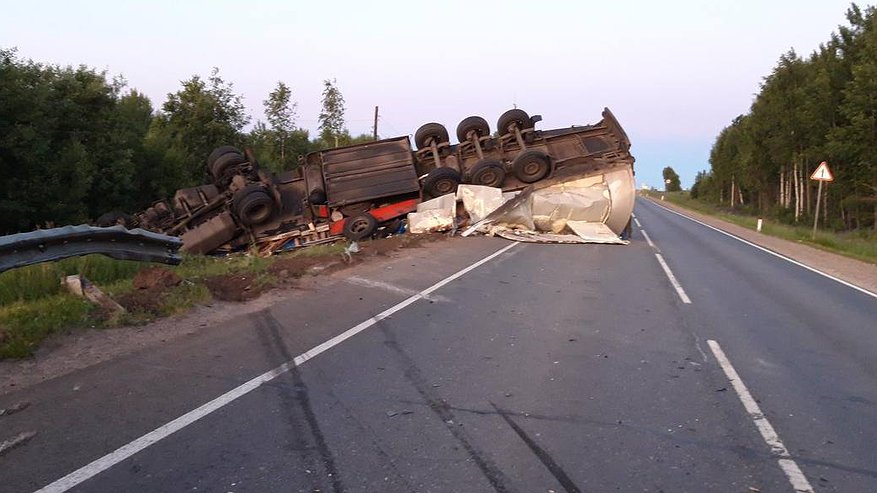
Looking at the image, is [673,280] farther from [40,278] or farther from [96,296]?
[40,278]

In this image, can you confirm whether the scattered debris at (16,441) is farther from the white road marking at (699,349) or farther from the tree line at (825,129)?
the tree line at (825,129)

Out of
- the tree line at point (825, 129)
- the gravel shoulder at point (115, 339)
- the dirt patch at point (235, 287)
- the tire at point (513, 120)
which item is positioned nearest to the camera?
the gravel shoulder at point (115, 339)

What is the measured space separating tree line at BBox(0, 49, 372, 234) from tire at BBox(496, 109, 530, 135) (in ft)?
43.8

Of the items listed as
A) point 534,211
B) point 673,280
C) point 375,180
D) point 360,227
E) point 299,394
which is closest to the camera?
point 299,394

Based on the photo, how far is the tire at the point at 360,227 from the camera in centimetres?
2139

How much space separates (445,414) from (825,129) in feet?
139

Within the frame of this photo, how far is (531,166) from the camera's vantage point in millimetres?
23094

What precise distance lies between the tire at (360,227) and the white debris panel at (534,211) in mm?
1217

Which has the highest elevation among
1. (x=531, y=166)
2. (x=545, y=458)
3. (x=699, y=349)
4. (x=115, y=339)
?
(x=531, y=166)

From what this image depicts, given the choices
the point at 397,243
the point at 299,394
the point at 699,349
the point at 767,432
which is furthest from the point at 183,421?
the point at 397,243

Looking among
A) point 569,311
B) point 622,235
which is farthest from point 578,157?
point 569,311

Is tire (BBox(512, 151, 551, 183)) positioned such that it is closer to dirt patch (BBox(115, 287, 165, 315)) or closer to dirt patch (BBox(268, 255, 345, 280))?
dirt patch (BBox(268, 255, 345, 280))

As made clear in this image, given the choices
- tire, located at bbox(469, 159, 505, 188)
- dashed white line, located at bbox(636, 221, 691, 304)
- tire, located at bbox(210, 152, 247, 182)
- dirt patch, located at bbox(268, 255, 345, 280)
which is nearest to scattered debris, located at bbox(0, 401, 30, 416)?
dirt patch, located at bbox(268, 255, 345, 280)

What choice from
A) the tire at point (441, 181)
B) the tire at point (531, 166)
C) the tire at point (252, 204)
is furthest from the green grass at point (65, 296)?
the tire at point (531, 166)
